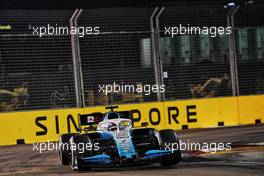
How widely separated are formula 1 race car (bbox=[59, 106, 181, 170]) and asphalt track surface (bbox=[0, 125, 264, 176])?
0.20m

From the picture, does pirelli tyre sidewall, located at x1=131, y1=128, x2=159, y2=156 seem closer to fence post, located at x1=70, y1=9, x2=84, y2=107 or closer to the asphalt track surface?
the asphalt track surface

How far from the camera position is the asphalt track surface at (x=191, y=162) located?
1055 cm

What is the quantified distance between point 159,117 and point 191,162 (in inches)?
310

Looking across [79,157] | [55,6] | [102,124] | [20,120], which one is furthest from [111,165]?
[55,6]

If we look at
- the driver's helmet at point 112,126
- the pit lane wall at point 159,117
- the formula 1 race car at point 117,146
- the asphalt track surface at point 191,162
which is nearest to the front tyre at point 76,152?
the formula 1 race car at point 117,146

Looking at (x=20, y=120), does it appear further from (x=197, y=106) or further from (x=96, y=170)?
(x=96, y=170)

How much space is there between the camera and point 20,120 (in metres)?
18.7

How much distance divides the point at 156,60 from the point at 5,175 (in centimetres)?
958

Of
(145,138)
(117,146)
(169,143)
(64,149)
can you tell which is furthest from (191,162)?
(64,149)

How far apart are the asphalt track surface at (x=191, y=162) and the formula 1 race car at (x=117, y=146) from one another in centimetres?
20

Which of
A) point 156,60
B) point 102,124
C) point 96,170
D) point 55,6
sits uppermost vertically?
point 55,6

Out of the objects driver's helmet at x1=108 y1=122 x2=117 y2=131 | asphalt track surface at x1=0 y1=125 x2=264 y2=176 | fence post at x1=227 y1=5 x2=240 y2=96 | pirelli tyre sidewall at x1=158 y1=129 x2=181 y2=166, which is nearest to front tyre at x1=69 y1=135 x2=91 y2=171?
asphalt track surface at x1=0 y1=125 x2=264 y2=176

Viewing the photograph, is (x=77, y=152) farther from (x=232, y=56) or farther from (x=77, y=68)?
(x=232, y=56)

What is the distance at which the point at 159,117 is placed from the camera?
1998cm
